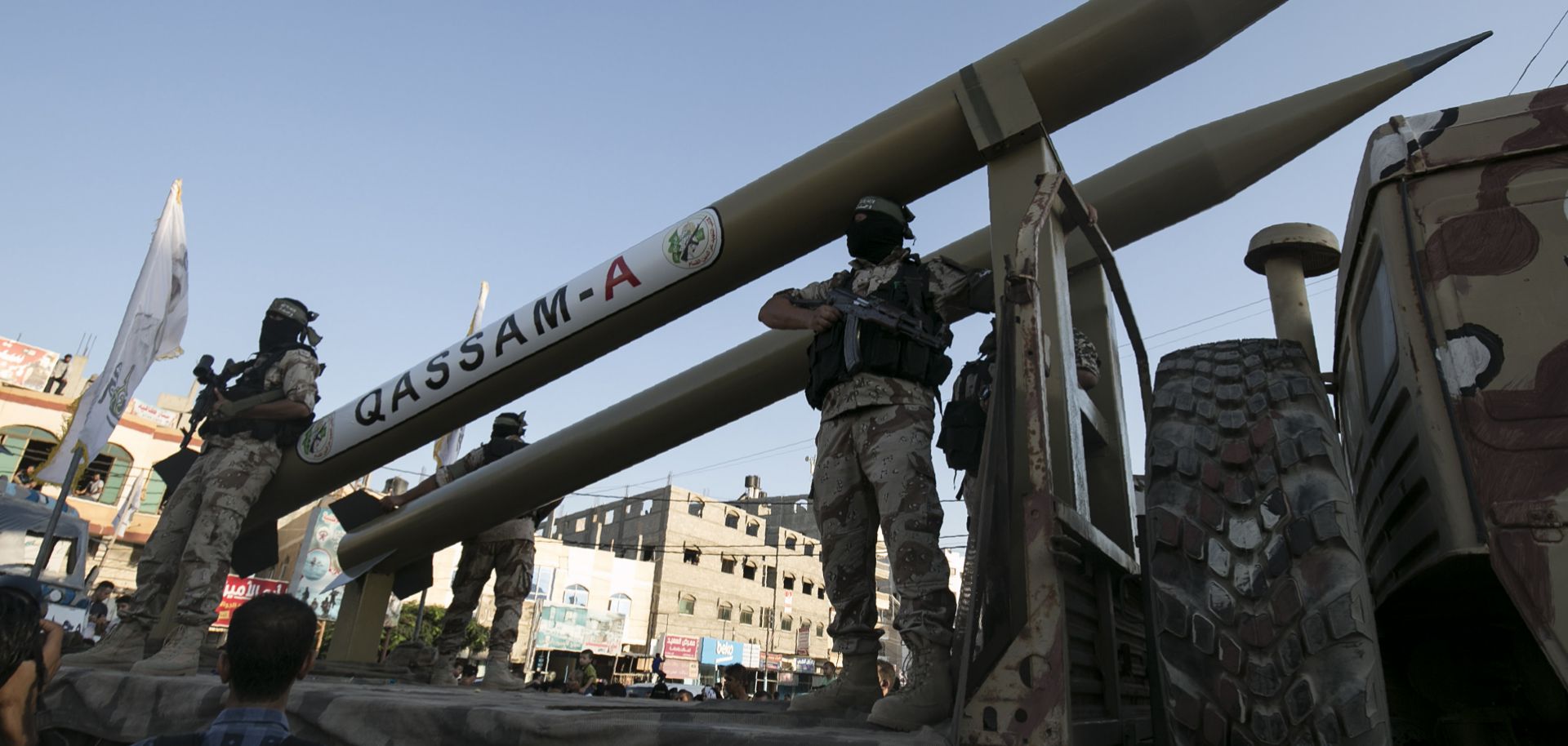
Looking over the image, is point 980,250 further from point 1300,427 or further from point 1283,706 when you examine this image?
point 1283,706

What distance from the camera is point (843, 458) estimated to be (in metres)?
2.52

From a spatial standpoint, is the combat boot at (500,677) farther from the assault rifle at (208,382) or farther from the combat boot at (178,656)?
the assault rifle at (208,382)

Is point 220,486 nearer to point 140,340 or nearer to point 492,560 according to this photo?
point 492,560

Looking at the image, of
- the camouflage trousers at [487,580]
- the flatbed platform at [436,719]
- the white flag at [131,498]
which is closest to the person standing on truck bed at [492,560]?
the camouflage trousers at [487,580]

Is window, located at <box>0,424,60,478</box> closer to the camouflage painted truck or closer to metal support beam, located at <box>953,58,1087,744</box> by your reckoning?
metal support beam, located at <box>953,58,1087,744</box>

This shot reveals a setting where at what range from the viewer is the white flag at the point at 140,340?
6359 mm

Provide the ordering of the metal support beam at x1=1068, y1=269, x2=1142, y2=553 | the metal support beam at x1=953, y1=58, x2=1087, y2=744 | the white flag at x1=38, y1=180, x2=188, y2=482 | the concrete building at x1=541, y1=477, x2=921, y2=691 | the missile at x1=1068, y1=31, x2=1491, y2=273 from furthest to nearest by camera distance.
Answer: the concrete building at x1=541, y1=477, x2=921, y2=691, the white flag at x1=38, y1=180, x2=188, y2=482, the missile at x1=1068, y1=31, x2=1491, y2=273, the metal support beam at x1=1068, y1=269, x2=1142, y2=553, the metal support beam at x1=953, y1=58, x2=1087, y2=744

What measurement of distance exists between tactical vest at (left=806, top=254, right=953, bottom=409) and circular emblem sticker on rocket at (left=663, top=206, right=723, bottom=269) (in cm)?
124

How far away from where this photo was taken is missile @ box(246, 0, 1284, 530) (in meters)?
2.96

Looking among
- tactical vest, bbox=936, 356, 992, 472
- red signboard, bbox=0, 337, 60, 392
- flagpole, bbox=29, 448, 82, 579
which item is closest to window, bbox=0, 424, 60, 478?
red signboard, bbox=0, 337, 60, 392

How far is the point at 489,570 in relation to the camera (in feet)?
19.6

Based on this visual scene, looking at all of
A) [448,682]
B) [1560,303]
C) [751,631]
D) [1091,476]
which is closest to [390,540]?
[448,682]

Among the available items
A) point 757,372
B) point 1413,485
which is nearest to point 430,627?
point 757,372

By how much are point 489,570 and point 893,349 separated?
4.47m
